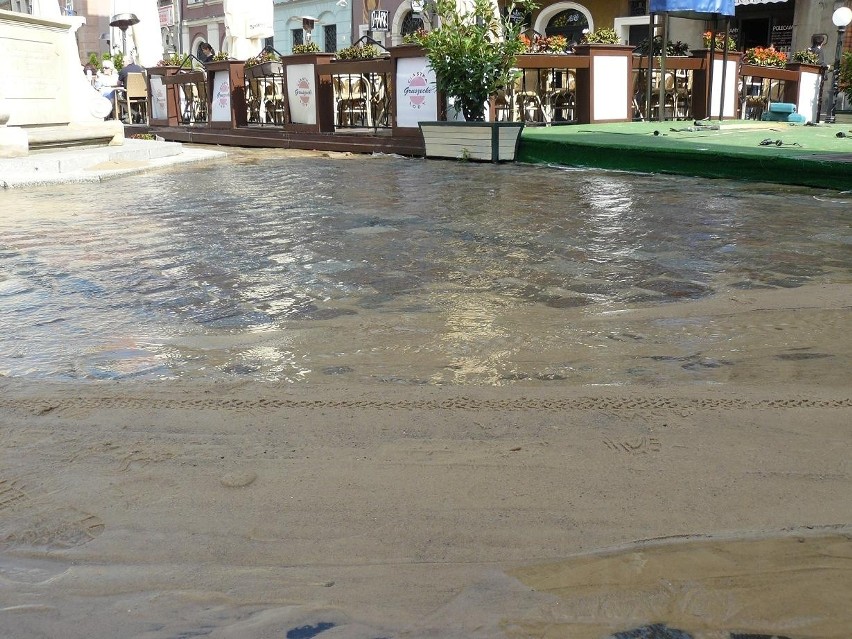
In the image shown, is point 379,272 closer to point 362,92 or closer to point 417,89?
point 417,89

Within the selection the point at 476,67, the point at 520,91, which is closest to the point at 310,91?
the point at 520,91

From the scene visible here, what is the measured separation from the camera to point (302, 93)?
16297 millimetres

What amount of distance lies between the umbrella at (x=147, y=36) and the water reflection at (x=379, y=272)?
1573 centimetres

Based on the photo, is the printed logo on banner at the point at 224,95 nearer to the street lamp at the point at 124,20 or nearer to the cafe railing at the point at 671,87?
the street lamp at the point at 124,20

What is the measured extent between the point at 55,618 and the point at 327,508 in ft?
2.26

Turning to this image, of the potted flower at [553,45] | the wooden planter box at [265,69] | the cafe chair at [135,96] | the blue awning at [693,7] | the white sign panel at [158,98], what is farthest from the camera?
the cafe chair at [135,96]

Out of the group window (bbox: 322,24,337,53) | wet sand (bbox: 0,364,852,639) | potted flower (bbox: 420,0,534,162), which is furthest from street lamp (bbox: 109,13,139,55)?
wet sand (bbox: 0,364,852,639)

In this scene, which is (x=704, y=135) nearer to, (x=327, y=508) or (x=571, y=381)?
Answer: (x=571, y=381)

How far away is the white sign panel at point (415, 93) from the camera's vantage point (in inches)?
546

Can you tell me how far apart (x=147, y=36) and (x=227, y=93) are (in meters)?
6.71

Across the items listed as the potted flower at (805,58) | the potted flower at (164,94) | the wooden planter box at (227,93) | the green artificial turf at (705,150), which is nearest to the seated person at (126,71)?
the potted flower at (164,94)

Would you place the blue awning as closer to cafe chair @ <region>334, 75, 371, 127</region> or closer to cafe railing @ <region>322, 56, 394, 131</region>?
cafe railing @ <region>322, 56, 394, 131</region>

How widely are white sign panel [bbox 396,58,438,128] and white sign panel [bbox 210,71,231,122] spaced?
5.44m

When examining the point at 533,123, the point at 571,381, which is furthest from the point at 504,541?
the point at 533,123
